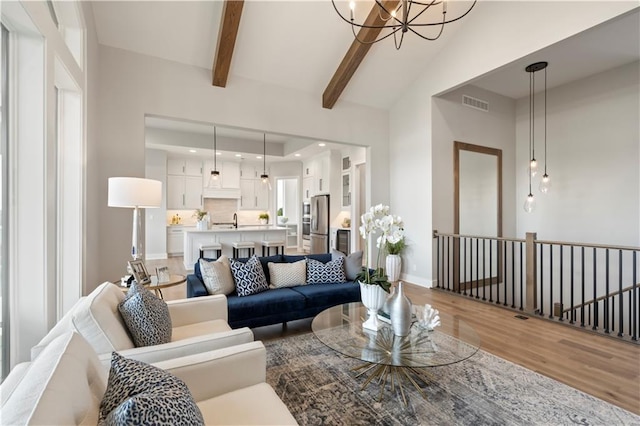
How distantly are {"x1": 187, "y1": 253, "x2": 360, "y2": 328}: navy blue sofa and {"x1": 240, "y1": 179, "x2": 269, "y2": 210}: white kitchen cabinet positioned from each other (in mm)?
6334

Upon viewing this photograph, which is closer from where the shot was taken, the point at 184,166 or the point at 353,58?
the point at 353,58

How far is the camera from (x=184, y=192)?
8680 mm

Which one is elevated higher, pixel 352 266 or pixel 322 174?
pixel 322 174

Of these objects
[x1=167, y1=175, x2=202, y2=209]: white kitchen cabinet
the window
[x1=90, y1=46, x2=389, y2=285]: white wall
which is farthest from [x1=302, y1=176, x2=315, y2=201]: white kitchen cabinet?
the window

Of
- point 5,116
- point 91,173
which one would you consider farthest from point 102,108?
point 5,116

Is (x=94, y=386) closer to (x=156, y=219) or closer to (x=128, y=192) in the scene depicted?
(x=128, y=192)

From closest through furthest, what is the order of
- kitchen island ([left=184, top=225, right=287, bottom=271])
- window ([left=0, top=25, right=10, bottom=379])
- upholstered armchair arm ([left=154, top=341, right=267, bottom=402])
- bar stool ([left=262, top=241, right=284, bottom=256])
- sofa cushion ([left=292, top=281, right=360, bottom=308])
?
upholstered armchair arm ([left=154, top=341, right=267, bottom=402]) → window ([left=0, top=25, right=10, bottom=379]) → sofa cushion ([left=292, top=281, right=360, bottom=308]) → kitchen island ([left=184, top=225, right=287, bottom=271]) → bar stool ([left=262, top=241, right=284, bottom=256])

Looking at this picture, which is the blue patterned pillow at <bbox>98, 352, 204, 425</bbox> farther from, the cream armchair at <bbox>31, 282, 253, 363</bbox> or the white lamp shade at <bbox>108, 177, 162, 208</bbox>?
the white lamp shade at <bbox>108, 177, 162, 208</bbox>

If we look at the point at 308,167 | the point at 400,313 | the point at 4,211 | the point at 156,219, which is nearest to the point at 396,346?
the point at 400,313

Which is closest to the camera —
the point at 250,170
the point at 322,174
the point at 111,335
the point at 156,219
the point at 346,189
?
the point at 111,335

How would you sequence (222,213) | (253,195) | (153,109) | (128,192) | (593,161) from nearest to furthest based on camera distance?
(128,192) → (153,109) → (593,161) → (222,213) → (253,195)

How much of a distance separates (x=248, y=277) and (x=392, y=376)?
1653 millimetres

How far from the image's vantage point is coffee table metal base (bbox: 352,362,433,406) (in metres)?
2.10

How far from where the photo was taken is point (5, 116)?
164 centimetres
